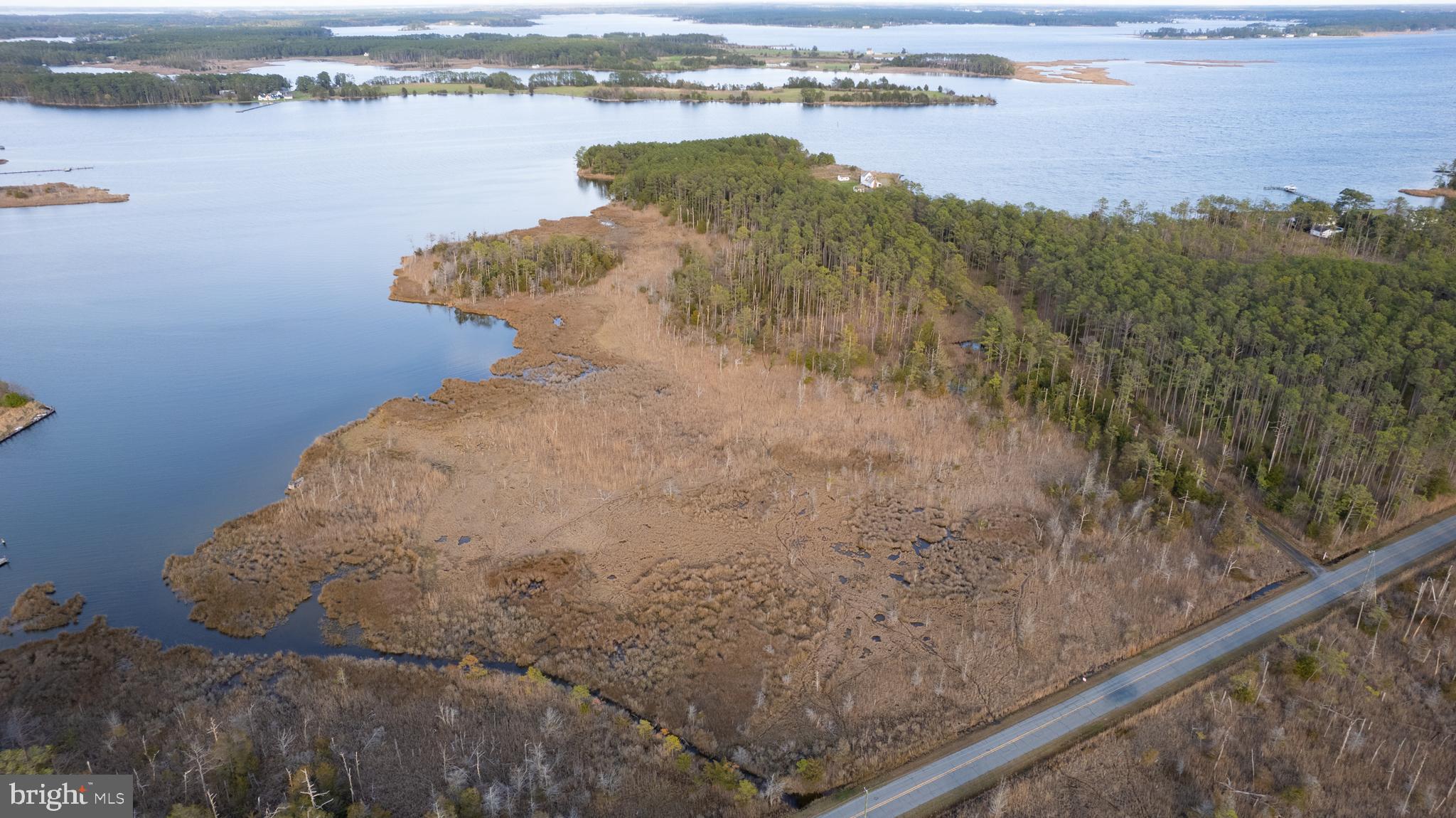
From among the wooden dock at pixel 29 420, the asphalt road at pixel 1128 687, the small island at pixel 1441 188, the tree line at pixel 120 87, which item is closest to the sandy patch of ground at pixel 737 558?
the asphalt road at pixel 1128 687

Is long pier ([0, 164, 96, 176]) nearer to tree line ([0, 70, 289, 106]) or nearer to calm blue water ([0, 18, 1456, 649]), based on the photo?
calm blue water ([0, 18, 1456, 649])

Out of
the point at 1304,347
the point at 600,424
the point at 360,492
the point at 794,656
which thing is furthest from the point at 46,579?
the point at 1304,347

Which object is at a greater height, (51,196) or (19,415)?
(51,196)

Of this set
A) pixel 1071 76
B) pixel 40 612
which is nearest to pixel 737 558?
pixel 40 612

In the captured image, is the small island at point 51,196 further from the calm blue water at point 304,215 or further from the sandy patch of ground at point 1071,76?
the sandy patch of ground at point 1071,76

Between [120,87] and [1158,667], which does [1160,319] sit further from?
[120,87]
